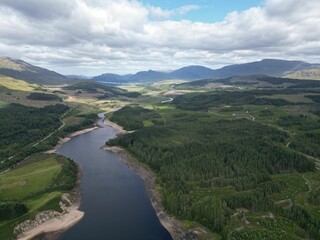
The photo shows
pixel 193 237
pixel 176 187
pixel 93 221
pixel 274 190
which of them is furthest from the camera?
pixel 176 187

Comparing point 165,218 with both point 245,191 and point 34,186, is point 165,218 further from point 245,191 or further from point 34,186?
point 34,186

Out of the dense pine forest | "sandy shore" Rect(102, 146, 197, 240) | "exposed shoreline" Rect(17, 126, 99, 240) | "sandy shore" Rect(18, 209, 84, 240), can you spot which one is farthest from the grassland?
the dense pine forest

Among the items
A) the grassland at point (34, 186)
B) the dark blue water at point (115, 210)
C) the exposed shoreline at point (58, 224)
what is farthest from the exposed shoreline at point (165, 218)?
the grassland at point (34, 186)

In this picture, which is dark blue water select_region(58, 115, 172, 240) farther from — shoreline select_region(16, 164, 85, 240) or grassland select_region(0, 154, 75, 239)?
grassland select_region(0, 154, 75, 239)

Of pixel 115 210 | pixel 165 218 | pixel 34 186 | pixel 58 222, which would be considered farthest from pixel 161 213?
pixel 34 186

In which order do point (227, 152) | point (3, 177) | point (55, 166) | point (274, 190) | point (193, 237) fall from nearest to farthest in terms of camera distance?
point (193, 237)
point (274, 190)
point (3, 177)
point (55, 166)
point (227, 152)

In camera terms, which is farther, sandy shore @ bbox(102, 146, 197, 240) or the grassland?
the grassland

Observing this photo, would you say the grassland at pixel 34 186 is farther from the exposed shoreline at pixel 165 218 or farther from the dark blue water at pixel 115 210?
the exposed shoreline at pixel 165 218

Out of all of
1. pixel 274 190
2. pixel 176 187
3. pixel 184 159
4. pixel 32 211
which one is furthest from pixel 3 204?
pixel 274 190

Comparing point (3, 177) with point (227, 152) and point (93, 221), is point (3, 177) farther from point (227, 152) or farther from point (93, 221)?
point (227, 152)
